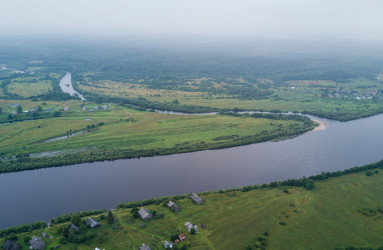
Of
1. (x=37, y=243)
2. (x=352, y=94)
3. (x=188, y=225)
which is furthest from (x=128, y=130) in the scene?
(x=352, y=94)

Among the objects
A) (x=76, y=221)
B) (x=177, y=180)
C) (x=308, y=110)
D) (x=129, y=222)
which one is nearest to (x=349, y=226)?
(x=177, y=180)

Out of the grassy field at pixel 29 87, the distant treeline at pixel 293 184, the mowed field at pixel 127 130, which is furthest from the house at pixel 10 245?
the grassy field at pixel 29 87

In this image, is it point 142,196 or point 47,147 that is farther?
point 47,147

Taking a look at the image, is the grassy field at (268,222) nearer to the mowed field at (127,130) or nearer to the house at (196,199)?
the house at (196,199)

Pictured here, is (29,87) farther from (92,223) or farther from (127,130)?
(92,223)

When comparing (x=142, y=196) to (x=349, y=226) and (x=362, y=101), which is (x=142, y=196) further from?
(x=362, y=101)

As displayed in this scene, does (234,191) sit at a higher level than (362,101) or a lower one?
lower
